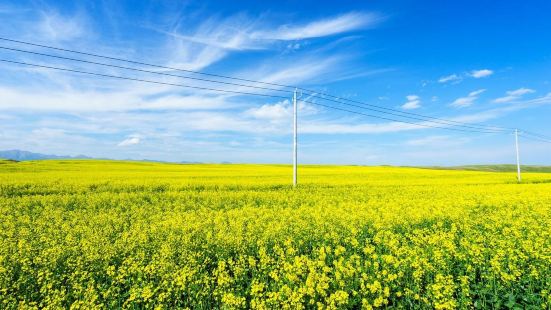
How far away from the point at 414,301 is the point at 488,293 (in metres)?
1.41

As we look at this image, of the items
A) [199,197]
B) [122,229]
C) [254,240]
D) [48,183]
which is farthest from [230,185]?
[254,240]

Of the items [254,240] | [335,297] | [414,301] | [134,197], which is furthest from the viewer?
[134,197]

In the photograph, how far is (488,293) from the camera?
20.7 ft

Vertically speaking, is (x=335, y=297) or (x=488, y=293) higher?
(x=335, y=297)

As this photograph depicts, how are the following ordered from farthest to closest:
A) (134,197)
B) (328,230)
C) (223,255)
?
(134,197) < (328,230) < (223,255)

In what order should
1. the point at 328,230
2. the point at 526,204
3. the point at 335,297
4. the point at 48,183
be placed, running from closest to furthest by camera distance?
the point at 335,297, the point at 328,230, the point at 526,204, the point at 48,183

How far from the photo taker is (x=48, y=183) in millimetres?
26062

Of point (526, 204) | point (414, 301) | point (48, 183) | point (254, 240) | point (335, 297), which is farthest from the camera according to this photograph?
point (48, 183)

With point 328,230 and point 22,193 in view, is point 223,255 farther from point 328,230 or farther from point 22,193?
point 22,193

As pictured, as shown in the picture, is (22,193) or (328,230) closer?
(328,230)

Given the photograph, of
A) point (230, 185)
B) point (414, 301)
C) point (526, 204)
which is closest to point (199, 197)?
point (230, 185)

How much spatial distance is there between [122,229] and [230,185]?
15.8m

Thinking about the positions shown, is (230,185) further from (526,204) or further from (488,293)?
(488,293)

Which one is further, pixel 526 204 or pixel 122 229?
pixel 526 204
